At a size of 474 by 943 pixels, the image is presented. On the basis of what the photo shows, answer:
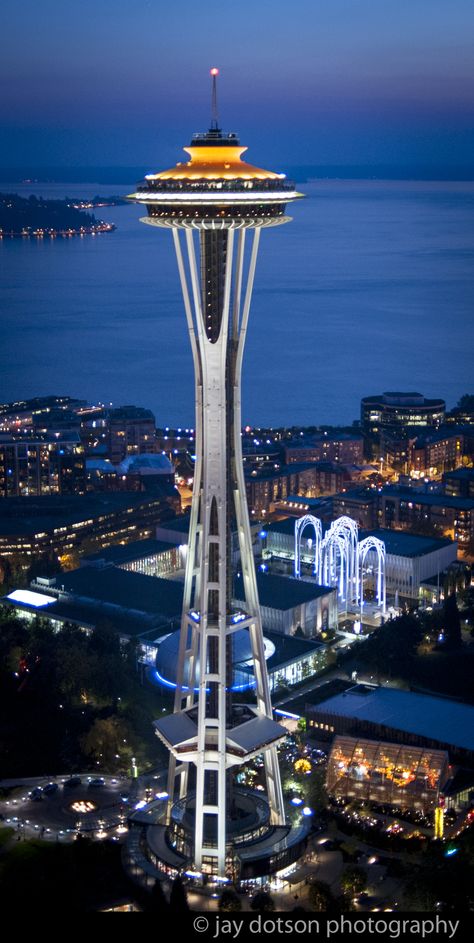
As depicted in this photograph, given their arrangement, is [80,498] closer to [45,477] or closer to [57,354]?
[45,477]

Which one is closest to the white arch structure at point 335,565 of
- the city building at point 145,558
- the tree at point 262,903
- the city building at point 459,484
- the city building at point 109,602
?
the city building at point 109,602

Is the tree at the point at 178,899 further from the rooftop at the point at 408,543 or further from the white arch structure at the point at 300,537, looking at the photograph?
the rooftop at the point at 408,543

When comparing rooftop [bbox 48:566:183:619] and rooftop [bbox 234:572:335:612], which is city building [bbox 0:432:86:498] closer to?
rooftop [bbox 48:566:183:619]

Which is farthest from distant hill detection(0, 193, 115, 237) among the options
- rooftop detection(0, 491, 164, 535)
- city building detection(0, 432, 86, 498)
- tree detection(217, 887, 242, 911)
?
tree detection(217, 887, 242, 911)

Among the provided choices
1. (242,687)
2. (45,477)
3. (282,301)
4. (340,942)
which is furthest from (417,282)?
(340,942)

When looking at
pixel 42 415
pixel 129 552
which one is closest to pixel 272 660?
pixel 129 552

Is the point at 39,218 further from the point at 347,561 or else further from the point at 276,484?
the point at 347,561
